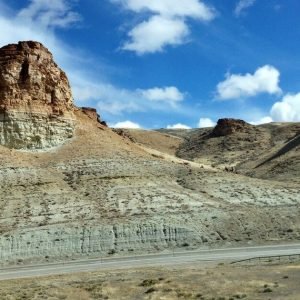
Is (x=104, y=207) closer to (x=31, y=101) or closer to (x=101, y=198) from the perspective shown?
(x=101, y=198)

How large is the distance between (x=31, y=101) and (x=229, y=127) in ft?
356

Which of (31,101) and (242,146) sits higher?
(242,146)

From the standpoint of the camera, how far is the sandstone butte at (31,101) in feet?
240

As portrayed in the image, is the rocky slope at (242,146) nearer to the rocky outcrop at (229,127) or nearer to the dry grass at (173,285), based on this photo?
the rocky outcrop at (229,127)

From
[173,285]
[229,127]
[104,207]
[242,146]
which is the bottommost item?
[173,285]

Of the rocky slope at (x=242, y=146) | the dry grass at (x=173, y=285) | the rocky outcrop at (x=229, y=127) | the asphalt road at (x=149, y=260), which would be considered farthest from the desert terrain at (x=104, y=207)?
the rocky outcrop at (x=229, y=127)

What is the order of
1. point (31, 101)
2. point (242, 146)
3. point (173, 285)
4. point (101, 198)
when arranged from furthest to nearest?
point (242, 146) < point (31, 101) < point (101, 198) < point (173, 285)

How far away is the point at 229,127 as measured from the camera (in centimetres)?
17588

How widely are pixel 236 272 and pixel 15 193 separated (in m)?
32.2

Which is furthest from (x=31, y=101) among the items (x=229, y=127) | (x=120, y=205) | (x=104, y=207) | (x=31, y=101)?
(x=229, y=127)

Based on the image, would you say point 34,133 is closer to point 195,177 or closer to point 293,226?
point 195,177

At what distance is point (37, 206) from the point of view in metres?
57.2

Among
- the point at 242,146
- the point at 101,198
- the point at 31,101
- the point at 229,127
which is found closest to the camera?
the point at 101,198

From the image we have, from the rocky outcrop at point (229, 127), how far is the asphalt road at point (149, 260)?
128m
